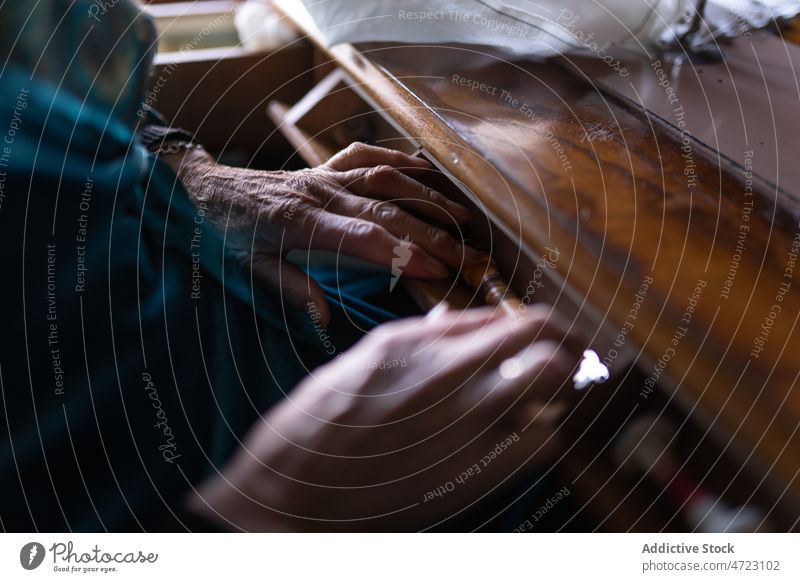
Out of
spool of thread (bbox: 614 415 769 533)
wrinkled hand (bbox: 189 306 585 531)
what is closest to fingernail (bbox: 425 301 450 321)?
wrinkled hand (bbox: 189 306 585 531)

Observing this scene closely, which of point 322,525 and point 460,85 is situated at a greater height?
point 460,85

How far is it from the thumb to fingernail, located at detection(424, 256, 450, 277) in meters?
0.06

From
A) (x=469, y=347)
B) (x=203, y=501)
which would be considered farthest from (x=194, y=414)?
(x=469, y=347)

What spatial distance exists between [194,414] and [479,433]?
146 millimetres

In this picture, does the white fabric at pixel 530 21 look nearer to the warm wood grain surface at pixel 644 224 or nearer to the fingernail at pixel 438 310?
the warm wood grain surface at pixel 644 224

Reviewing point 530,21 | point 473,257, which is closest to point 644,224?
point 473,257

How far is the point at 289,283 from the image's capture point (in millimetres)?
365

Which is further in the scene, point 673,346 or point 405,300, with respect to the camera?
point 405,300

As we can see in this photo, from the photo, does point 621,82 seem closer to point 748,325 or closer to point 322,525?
point 748,325

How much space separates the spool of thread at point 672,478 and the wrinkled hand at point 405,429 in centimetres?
6

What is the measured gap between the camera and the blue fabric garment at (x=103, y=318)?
0.30m

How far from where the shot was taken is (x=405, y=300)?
14.8 inches

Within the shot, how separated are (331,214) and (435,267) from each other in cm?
Result: 7

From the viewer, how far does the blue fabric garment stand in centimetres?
30
